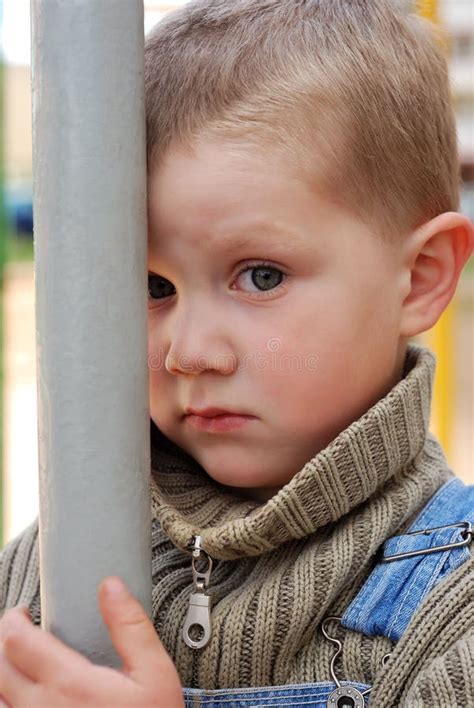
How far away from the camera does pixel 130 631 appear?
25.0 inches

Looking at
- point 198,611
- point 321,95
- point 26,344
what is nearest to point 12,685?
point 198,611

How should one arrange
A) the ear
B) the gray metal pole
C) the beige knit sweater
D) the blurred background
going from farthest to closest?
1. the blurred background
2. the ear
3. the beige knit sweater
4. the gray metal pole

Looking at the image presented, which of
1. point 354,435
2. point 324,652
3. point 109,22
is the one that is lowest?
point 324,652

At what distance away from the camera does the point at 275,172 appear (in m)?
0.82

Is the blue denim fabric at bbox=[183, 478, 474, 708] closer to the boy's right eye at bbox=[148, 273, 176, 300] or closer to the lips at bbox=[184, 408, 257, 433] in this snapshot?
the lips at bbox=[184, 408, 257, 433]

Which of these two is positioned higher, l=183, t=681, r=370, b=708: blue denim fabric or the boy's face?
the boy's face

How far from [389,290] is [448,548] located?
230 millimetres

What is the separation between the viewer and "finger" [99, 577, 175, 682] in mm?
625

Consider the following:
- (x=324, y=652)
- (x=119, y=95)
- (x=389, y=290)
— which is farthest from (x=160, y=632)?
(x=119, y=95)

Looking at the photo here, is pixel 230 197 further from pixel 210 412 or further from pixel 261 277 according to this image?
pixel 210 412

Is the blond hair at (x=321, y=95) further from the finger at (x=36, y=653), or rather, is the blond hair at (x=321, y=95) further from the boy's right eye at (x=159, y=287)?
the finger at (x=36, y=653)

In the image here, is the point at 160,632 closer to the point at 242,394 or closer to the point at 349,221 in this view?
the point at 242,394

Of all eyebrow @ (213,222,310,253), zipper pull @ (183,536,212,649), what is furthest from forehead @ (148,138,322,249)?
zipper pull @ (183,536,212,649)

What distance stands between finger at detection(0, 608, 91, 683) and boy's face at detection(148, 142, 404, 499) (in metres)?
0.26
